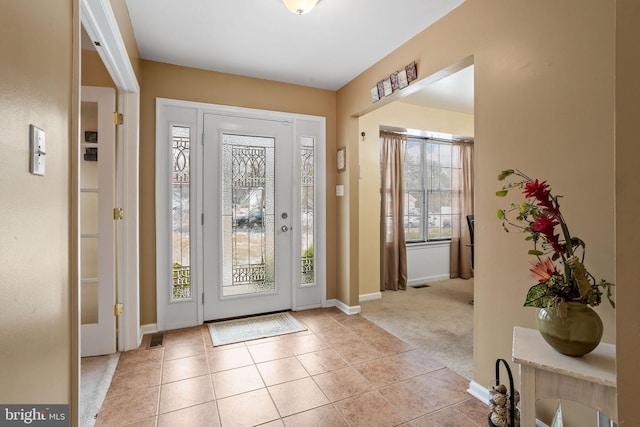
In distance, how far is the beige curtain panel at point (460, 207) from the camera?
203 inches

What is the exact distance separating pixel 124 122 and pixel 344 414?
2.67 meters

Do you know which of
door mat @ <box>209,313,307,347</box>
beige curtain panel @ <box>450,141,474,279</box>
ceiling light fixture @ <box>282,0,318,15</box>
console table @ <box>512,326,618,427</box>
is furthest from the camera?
beige curtain panel @ <box>450,141,474,279</box>

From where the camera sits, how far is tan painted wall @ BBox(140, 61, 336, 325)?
112 inches

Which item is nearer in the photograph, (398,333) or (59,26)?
(59,26)

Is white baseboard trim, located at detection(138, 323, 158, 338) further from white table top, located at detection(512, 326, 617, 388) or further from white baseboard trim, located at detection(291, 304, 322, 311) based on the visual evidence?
white table top, located at detection(512, 326, 617, 388)

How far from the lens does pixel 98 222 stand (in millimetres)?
2451

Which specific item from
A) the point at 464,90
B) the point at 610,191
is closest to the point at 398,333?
the point at 610,191

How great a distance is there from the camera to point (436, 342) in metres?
2.74

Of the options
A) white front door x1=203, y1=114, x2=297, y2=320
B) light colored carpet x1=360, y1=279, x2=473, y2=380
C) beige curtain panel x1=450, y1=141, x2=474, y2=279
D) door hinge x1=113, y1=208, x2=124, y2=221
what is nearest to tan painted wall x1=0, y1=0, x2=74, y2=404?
door hinge x1=113, y1=208, x2=124, y2=221

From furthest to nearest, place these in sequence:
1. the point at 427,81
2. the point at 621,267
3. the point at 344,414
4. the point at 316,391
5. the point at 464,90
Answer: the point at 464,90 < the point at 427,81 < the point at 316,391 < the point at 344,414 < the point at 621,267

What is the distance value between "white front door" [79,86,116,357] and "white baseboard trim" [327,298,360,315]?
215cm

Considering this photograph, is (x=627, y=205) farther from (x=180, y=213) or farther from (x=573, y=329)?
(x=180, y=213)

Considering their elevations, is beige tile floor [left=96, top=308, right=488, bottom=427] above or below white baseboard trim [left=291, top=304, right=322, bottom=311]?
below

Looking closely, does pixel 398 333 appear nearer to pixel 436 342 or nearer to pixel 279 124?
pixel 436 342
